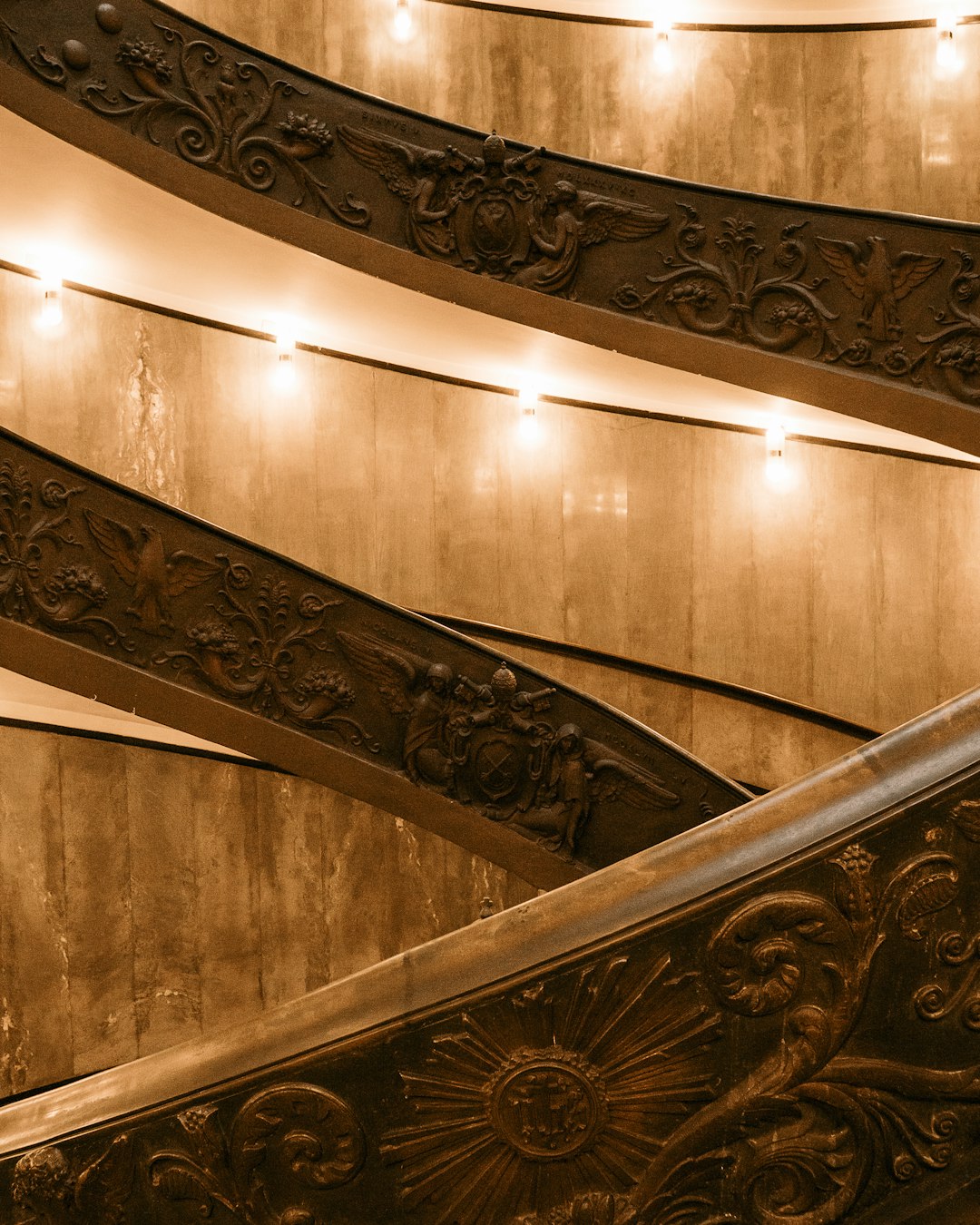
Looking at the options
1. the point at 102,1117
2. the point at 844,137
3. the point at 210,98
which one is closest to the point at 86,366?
the point at 210,98

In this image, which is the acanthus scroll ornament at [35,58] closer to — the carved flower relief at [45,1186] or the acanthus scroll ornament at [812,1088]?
the carved flower relief at [45,1186]

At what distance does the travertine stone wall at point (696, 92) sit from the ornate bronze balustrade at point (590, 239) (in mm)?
2544

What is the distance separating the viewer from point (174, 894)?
7.77 m

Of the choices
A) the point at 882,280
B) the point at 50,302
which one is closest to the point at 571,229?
the point at 882,280

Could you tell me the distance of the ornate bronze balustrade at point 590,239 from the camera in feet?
18.2

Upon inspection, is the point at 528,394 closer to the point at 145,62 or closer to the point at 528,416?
the point at 528,416

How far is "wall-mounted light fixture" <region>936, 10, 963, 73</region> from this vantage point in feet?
25.7

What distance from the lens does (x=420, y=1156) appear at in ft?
5.39

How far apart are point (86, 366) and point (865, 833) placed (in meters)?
7.09

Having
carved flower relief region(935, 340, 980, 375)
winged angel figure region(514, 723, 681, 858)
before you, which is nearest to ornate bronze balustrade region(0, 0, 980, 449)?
carved flower relief region(935, 340, 980, 375)

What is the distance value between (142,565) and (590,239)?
268 cm

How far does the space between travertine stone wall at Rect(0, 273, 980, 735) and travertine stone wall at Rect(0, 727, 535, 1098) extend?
5.56 feet

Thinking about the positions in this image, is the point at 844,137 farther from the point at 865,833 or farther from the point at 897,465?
the point at 865,833

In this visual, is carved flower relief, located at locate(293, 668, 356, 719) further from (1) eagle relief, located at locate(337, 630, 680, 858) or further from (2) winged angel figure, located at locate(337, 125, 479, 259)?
(2) winged angel figure, located at locate(337, 125, 479, 259)
